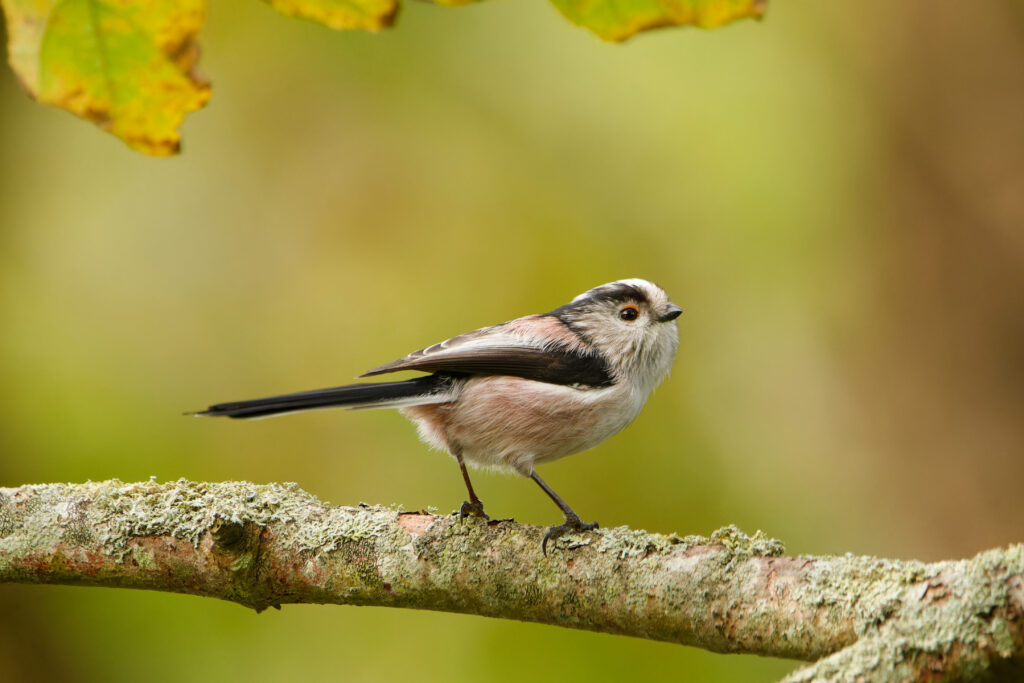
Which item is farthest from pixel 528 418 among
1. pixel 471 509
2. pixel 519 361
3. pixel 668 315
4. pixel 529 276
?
pixel 529 276

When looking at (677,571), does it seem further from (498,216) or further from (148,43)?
(498,216)

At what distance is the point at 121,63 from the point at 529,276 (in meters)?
4.80

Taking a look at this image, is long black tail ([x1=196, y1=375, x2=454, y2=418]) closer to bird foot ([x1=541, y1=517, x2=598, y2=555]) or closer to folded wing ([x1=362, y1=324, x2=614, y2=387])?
folded wing ([x1=362, y1=324, x2=614, y2=387])

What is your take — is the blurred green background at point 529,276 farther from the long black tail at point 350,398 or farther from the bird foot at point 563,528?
the bird foot at point 563,528

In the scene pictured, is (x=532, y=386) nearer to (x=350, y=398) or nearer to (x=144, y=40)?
(x=350, y=398)

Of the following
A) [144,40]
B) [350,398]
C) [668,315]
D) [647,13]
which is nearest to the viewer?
[647,13]

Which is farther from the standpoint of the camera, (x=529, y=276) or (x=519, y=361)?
(x=529, y=276)

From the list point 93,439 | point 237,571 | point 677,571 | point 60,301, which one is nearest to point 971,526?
point 677,571

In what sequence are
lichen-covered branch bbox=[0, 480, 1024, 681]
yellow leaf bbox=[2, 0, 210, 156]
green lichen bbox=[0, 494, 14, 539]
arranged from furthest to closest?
green lichen bbox=[0, 494, 14, 539], lichen-covered branch bbox=[0, 480, 1024, 681], yellow leaf bbox=[2, 0, 210, 156]

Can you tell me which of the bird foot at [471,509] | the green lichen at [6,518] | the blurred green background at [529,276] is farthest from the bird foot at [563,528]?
the blurred green background at [529,276]

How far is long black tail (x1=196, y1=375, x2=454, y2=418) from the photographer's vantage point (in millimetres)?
3316

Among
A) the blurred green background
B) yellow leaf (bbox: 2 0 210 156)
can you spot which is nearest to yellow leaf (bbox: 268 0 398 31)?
yellow leaf (bbox: 2 0 210 156)

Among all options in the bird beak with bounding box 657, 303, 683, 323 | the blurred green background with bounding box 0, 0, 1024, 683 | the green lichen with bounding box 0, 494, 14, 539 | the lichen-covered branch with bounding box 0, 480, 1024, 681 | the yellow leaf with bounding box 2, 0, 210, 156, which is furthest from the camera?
the blurred green background with bounding box 0, 0, 1024, 683

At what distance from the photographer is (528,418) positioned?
12.4 ft
